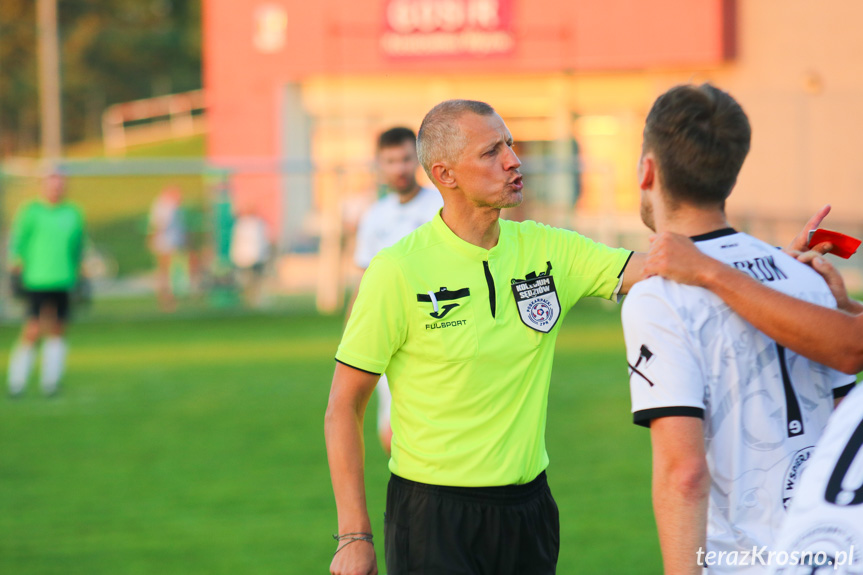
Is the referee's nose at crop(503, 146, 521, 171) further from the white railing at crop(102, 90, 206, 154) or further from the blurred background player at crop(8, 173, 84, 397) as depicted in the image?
the white railing at crop(102, 90, 206, 154)

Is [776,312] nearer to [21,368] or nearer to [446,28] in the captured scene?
[21,368]

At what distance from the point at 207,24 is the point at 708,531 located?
81.3 ft

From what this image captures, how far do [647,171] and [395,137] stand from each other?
3.70m

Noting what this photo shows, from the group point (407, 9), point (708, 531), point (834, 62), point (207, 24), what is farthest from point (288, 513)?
point (207, 24)

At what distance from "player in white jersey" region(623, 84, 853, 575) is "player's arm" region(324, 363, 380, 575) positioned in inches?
36.3

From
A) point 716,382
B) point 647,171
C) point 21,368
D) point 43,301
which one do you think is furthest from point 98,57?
point 716,382

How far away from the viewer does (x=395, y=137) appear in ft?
19.6

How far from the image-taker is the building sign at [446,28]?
23.7 metres

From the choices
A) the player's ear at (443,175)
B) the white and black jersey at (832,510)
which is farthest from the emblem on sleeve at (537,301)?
the white and black jersey at (832,510)

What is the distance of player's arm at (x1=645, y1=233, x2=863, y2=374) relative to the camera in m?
2.23

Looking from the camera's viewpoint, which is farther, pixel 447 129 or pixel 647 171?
pixel 447 129

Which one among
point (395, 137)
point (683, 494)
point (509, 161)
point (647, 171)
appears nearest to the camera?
point (683, 494)

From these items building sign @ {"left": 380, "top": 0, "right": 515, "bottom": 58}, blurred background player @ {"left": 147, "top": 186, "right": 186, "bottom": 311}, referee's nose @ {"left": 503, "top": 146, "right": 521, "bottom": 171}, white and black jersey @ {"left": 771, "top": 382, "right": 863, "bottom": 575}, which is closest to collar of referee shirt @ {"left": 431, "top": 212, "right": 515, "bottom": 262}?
referee's nose @ {"left": 503, "top": 146, "right": 521, "bottom": 171}

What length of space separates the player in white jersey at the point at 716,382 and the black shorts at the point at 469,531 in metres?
0.85
